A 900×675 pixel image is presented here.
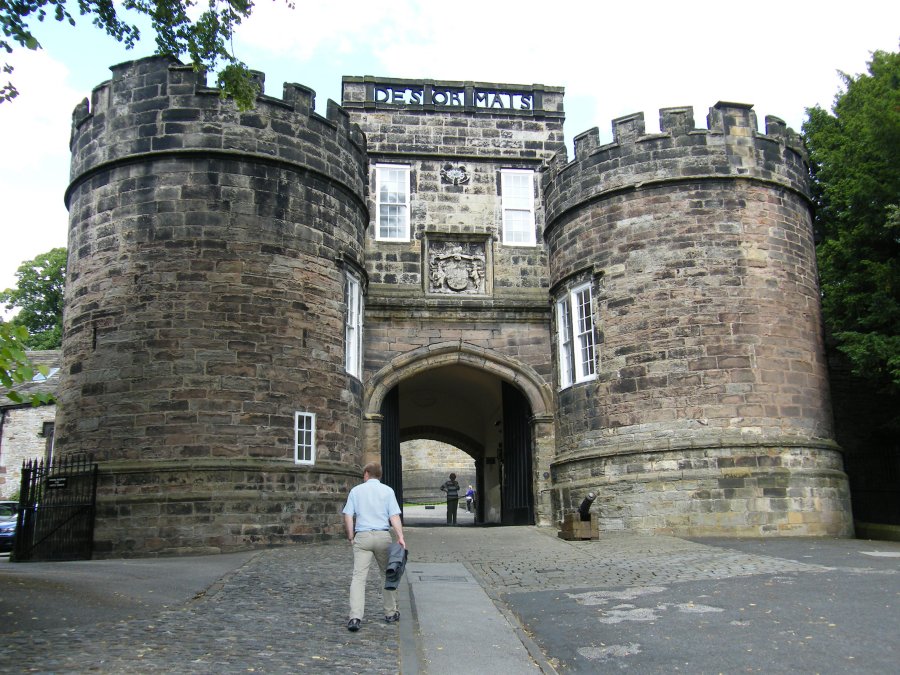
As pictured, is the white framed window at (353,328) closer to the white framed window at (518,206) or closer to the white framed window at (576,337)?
the white framed window at (518,206)

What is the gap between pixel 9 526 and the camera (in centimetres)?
1939

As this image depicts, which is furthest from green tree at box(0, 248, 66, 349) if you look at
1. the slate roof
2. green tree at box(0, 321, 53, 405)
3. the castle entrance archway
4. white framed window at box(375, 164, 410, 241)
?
green tree at box(0, 321, 53, 405)

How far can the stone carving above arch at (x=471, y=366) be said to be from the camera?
1795cm

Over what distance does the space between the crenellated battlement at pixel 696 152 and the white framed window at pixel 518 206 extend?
233 cm

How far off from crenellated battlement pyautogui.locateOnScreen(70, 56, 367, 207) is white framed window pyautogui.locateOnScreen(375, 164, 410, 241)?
3393mm

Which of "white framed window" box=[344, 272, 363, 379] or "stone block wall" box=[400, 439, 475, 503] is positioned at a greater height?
"white framed window" box=[344, 272, 363, 379]

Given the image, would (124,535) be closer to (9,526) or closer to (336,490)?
(336,490)

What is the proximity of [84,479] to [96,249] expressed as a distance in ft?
12.7

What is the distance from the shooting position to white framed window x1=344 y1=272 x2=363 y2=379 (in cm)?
1638

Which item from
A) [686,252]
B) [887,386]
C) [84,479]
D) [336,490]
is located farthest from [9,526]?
[887,386]

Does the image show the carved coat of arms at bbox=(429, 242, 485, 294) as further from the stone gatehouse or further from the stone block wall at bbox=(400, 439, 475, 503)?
the stone block wall at bbox=(400, 439, 475, 503)

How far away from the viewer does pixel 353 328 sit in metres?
16.8

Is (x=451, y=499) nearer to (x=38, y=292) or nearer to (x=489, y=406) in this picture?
(x=489, y=406)

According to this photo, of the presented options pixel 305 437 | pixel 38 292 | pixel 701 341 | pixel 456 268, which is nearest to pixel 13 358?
pixel 305 437
